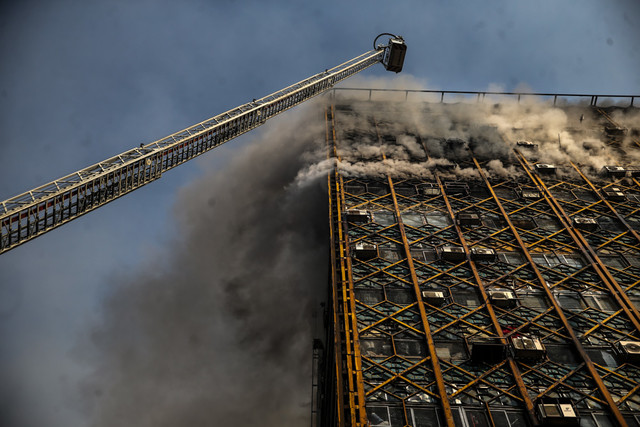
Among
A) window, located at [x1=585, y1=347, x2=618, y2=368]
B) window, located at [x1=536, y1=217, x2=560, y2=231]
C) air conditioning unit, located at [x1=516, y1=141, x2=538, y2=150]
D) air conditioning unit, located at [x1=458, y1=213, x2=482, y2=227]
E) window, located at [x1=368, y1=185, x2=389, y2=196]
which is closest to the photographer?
window, located at [x1=585, y1=347, x2=618, y2=368]

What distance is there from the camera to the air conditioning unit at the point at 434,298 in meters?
34.7

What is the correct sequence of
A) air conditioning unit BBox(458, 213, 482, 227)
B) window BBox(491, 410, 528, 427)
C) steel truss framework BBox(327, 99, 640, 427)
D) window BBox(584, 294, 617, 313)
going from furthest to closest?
air conditioning unit BBox(458, 213, 482, 227) < window BBox(584, 294, 617, 313) < steel truss framework BBox(327, 99, 640, 427) < window BBox(491, 410, 528, 427)

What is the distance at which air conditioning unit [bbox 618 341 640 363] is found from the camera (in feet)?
101

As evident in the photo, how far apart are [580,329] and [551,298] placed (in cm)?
268

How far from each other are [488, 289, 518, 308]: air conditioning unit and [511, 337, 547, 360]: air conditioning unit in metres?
3.72

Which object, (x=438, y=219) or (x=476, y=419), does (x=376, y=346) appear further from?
(x=438, y=219)

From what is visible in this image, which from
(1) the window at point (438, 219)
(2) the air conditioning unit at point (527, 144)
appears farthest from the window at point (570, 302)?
(2) the air conditioning unit at point (527, 144)

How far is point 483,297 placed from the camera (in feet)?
115

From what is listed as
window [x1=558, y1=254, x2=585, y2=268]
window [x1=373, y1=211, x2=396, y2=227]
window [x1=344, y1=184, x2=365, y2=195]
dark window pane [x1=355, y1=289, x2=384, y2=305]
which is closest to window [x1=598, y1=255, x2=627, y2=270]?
window [x1=558, y1=254, x2=585, y2=268]

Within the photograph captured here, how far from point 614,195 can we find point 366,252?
21837 mm

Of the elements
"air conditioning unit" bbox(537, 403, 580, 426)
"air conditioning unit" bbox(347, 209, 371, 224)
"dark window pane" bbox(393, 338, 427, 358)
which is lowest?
"air conditioning unit" bbox(537, 403, 580, 426)

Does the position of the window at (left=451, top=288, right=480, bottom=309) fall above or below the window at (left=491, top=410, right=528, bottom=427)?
above

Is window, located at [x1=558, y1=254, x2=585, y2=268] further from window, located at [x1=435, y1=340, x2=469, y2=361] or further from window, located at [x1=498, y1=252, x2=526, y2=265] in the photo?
window, located at [x1=435, y1=340, x2=469, y2=361]

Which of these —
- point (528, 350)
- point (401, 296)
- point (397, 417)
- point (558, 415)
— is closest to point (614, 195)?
point (528, 350)
